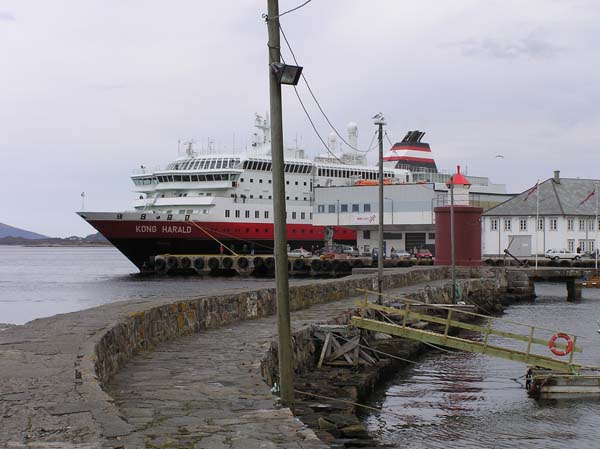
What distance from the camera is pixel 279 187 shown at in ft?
29.4

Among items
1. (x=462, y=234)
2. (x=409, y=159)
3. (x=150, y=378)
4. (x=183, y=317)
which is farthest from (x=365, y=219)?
(x=150, y=378)

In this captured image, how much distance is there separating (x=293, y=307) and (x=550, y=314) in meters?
17.5

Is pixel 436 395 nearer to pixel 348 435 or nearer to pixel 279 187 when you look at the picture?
pixel 348 435

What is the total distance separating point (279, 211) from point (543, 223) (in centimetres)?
5463

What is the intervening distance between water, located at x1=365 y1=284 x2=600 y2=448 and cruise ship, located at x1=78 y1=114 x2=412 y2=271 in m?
45.4

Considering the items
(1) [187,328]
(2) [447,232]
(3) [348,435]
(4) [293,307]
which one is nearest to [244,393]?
(3) [348,435]

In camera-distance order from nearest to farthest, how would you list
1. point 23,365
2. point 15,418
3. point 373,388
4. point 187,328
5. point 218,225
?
point 15,418 → point 23,365 → point 187,328 → point 373,388 → point 218,225

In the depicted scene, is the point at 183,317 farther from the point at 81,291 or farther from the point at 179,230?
the point at 179,230

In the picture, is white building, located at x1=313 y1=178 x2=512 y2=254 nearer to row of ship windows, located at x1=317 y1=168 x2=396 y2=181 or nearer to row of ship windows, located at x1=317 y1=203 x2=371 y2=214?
row of ship windows, located at x1=317 y1=203 x2=371 y2=214

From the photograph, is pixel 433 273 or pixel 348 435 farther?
pixel 433 273

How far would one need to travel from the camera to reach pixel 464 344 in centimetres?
1541

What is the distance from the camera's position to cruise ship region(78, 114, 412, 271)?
6350 cm

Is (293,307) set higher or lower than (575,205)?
lower

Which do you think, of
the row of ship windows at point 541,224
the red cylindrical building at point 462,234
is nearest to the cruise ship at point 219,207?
the row of ship windows at point 541,224
